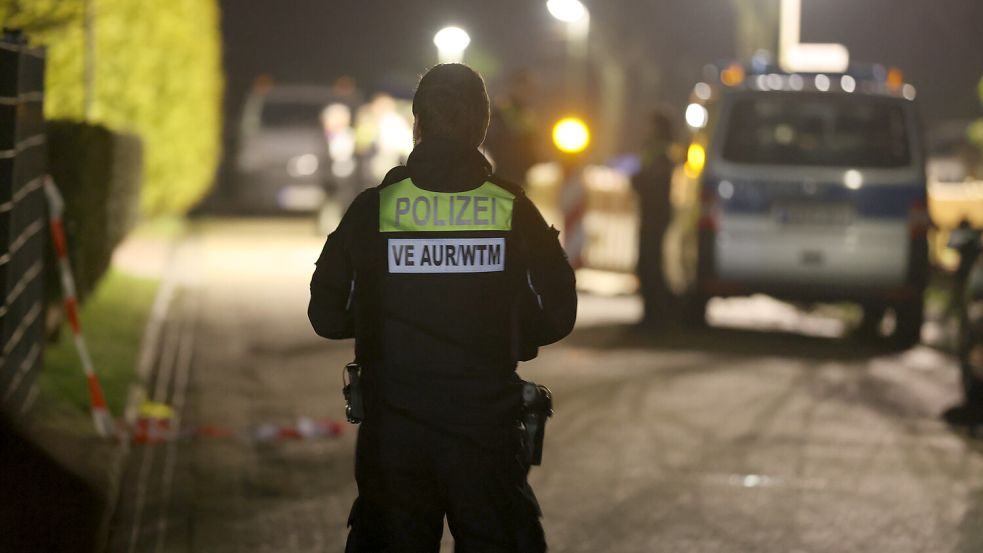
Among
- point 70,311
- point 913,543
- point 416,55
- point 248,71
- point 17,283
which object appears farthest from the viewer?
point 416,55

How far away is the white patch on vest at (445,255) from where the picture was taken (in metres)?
4.15

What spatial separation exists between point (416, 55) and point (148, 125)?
47.2m

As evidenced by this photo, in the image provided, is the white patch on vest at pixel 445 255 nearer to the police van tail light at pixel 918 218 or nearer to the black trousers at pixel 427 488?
the black trousers at pixel 427 488

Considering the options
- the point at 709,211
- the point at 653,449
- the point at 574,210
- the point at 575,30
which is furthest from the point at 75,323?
the point at 575,30

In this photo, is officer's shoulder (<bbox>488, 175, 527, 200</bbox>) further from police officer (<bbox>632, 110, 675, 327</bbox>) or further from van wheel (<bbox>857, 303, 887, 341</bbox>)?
van wheel (<bbox>857, 303, 887, 341</bbox>)

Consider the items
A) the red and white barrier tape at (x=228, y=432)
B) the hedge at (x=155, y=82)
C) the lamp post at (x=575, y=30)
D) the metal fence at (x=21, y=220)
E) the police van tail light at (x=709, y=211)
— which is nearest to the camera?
the metal fence at (x=21, y=220)

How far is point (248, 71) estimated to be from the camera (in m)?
58.7

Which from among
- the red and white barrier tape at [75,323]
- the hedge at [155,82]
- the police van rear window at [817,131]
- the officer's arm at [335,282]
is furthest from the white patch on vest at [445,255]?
the police van rear window at [817,131]

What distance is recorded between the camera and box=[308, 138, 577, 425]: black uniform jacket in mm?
4129

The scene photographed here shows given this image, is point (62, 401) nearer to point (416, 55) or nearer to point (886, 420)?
point (886, 420)

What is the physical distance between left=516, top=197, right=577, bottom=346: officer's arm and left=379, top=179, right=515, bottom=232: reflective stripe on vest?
5 centimetres

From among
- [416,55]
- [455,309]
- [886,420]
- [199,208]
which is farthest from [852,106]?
[416,55]

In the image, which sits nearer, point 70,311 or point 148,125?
point 70,311

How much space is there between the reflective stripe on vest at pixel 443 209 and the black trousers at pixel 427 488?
0.46m
